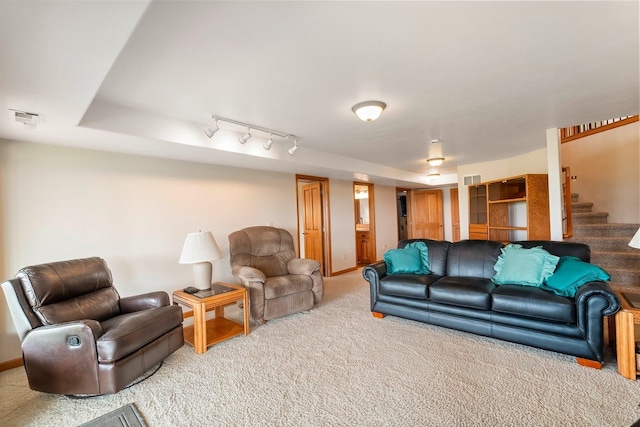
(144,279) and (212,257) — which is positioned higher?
(212,257)

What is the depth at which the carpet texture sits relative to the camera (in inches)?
69.9

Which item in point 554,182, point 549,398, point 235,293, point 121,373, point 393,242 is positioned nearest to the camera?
point 549,398

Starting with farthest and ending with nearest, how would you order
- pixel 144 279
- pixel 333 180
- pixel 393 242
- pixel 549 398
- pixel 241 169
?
pixel 393 242, pixel 333 180, pixel 241 169, pixel 144 279, pixel 549 398

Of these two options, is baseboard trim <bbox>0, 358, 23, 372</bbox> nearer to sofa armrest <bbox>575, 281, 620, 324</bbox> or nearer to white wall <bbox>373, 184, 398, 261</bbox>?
Result: sofa armrest <bbox>575, 281, 620, 324</bbox>

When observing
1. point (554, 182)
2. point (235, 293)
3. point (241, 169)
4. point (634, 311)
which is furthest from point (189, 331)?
point (554, 182)

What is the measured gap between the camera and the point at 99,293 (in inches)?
101

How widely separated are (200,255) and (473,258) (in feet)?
10.2

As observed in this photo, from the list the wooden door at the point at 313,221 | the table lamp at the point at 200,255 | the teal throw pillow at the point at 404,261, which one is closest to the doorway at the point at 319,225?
the wooden door at the point at 313,221

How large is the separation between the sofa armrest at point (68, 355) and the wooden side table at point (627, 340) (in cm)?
375

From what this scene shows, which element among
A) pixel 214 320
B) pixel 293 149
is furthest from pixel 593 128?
pixel 214 320

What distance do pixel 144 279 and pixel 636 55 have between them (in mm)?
4820

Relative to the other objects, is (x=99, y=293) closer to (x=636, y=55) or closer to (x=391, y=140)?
(x=391, y=140)

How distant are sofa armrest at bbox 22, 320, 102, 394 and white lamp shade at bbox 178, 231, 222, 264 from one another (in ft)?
3.52

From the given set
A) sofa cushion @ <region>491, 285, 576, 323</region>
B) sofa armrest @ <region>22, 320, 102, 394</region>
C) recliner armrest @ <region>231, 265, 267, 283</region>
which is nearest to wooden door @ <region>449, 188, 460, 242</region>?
sofa cushion @ <region>491, 285, 576, 323</region>
